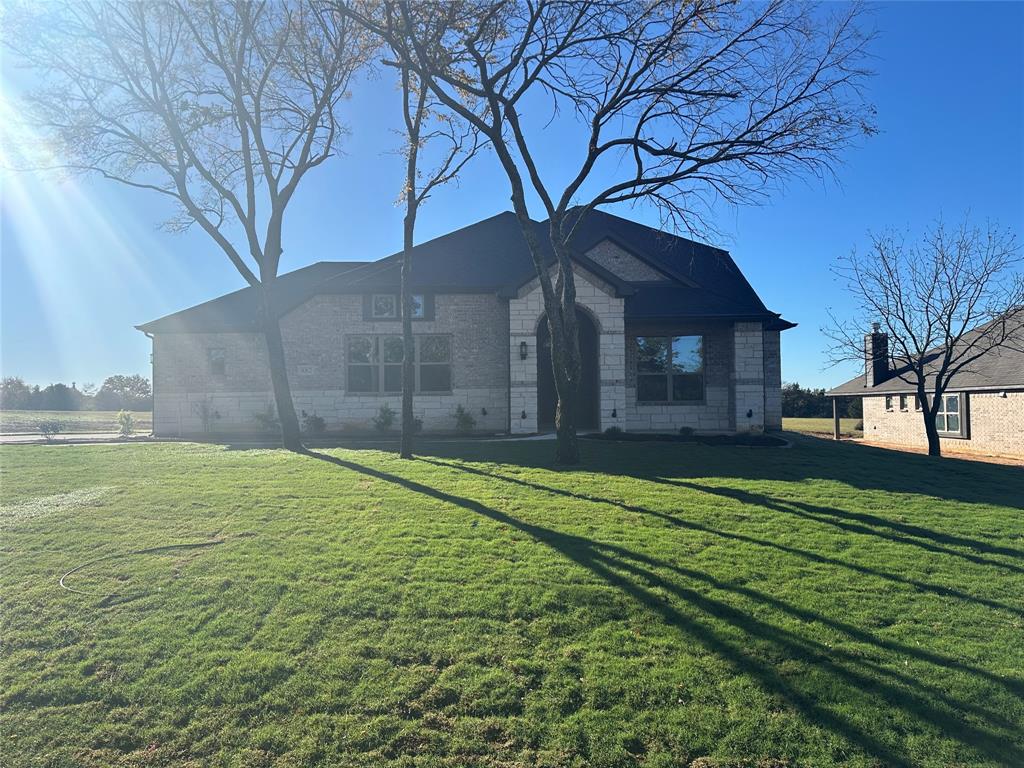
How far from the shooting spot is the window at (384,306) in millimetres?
18156

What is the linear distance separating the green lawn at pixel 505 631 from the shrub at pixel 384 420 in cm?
944

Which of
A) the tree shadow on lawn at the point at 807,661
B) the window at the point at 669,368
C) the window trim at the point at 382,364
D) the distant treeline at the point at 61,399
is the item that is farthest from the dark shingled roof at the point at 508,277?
the distant treeline at the point at 61,399

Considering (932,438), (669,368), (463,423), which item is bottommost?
(932,438)

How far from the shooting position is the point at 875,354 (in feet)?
61.9

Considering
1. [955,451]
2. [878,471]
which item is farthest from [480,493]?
[955,451]

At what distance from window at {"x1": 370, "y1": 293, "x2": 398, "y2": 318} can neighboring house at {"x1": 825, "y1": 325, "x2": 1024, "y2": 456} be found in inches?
595

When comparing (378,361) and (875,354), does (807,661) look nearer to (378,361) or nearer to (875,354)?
(378,361)

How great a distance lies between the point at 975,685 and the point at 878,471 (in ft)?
28.3

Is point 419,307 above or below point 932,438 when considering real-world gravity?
above

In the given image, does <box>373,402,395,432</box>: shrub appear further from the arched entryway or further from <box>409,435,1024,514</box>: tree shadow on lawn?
the arched entryway

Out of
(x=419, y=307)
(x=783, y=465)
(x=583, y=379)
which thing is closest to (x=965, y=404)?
(x=583, y=379)

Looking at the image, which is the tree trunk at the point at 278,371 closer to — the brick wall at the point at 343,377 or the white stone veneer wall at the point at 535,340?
the brick wall at the point at 343,377

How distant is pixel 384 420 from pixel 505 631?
551 inches

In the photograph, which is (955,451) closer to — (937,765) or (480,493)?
(480,493)
